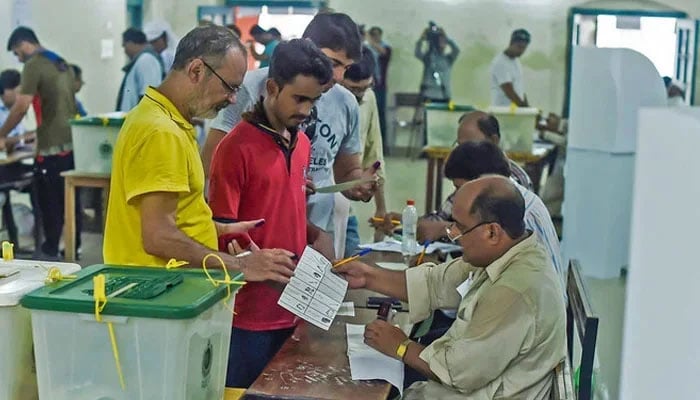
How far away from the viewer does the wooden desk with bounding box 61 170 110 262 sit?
502 centimetres

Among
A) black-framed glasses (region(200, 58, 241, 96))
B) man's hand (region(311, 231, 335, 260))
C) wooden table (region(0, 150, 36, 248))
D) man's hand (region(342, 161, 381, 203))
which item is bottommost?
wooden table (region(0, 150, 36, 248))

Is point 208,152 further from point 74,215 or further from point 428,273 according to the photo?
point 74,215

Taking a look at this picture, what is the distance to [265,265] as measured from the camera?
190 centimetres

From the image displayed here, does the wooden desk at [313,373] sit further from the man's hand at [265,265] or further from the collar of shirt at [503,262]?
the collar of shirt at [503,262]

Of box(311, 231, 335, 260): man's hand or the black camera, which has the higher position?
the black camera

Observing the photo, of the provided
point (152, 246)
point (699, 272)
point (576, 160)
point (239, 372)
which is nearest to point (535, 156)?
point (576, 160)

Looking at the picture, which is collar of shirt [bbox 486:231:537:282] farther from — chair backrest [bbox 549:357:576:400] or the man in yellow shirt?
the man in yellow shirt

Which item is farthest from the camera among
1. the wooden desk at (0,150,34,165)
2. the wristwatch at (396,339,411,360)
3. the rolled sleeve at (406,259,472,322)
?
the wooden desk at (0,150,34,165)

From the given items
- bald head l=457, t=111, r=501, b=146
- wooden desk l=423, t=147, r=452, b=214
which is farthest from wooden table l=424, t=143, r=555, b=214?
bald head l=457, t=111, r=501, b=146

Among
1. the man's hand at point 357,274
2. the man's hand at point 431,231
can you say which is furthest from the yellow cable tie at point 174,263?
the man's hand at point 431,231

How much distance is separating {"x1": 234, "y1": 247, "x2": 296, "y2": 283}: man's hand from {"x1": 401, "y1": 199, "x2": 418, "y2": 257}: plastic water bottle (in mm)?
1335

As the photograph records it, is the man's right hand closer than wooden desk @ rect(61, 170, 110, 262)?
Yes

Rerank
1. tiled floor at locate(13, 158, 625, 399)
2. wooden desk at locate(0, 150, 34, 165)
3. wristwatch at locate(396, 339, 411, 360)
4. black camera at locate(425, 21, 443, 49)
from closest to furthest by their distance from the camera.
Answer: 1. wristwatch at locate(396, 339, 411, 360)
2. tiled floor at locate(13, 158, 625, 399)
3. wooden desk at locate(0, 150, 34, 165)
4. black camera at locate(425, 21, 443, 49)

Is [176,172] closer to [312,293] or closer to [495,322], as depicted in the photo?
[312,293]
